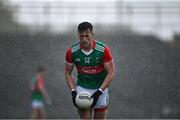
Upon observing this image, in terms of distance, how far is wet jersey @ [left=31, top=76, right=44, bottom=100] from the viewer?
720 inches

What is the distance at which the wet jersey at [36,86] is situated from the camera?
18297 millimetres

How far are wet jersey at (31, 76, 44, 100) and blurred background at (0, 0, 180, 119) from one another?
19cm

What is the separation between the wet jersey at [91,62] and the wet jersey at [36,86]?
345 inches

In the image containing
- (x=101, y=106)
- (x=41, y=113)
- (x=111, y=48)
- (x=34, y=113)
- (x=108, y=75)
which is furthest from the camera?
(x=41, y=113)

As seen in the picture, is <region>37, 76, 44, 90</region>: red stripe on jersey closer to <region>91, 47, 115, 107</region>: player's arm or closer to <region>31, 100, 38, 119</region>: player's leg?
<region>31, 100, 38, 119</region>: player's leg

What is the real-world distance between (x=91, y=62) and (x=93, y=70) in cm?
11

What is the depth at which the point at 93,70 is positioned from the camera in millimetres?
9406

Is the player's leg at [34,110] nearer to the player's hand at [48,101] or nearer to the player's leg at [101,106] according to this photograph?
the player's hand at [48,101]

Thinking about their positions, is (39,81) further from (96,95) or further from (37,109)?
(96,95)

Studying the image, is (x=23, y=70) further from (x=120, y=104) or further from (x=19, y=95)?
(x=120, y=104)

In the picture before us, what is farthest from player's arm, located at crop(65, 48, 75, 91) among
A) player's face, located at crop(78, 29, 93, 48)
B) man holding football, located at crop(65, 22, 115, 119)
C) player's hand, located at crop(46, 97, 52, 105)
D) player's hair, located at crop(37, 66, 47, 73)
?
player's hand, located at crop(46, 97, 52, 105)

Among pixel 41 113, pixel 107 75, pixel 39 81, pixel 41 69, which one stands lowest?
pixel 41 113

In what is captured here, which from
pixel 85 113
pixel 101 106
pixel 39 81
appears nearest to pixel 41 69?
pixel 39 81

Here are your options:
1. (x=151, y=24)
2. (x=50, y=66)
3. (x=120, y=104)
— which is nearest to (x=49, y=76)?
(x=50, y=66)
